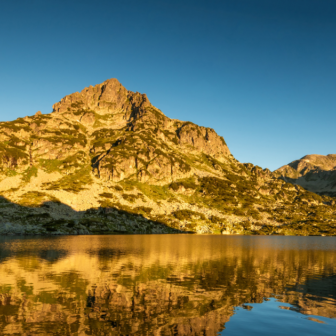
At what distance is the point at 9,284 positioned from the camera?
3747 cm

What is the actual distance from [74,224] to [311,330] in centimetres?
18708

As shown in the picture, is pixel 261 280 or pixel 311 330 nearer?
pixel 311 330

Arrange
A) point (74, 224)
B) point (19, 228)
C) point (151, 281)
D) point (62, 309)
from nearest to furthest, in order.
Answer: point (62, 309) < point (151, 281) < point (19, 228) < point (74, 224)

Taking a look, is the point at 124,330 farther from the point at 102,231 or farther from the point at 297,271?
the point at 102,231

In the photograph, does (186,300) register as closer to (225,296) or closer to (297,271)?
(225,296)

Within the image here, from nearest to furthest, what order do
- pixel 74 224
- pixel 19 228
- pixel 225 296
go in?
pixel 225 296 → pixel 19 228 → pixel 74 224

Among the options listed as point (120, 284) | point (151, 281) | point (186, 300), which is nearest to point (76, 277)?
point (120, 284)

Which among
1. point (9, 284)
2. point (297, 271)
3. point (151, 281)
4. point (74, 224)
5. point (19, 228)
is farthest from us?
point (74, 224)

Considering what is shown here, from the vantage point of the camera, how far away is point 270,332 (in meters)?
21.9

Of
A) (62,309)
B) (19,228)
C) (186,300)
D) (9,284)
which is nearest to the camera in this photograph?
(62,309)

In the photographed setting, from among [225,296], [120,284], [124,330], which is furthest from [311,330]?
[120,284]

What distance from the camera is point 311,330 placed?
2234 cm

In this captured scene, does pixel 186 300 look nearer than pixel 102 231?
Yes

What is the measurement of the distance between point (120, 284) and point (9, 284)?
14.7 metres
